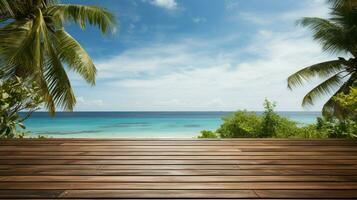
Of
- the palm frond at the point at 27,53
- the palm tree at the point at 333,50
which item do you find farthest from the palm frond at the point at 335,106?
the palm frond at the point at 27,53

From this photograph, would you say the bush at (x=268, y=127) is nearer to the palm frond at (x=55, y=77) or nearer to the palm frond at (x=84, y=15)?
→ the palm frond at (x=84, y=15)

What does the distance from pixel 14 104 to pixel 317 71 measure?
8629 mm

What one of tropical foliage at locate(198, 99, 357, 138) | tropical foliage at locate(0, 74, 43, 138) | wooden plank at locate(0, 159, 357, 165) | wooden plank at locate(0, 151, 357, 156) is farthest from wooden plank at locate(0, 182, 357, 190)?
tropical foliage at locate(198, 99, 357, 138)

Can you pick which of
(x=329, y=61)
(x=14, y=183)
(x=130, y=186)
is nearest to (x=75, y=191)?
(x=130, y=186)

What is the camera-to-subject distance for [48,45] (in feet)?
21.7

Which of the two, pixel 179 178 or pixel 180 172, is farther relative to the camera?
pixel 180 172

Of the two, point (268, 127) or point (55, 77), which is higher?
point (55, 77)

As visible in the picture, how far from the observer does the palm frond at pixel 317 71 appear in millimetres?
9500

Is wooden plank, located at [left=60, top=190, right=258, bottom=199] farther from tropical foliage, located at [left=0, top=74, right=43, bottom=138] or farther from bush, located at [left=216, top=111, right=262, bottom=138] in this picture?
bush, located at [left=216, top=111, right=262, bottom=138]

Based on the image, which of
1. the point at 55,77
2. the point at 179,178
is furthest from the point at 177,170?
the point at 55,77

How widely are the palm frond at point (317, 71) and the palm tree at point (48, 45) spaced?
602 centimetres

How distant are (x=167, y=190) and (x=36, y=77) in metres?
5.82

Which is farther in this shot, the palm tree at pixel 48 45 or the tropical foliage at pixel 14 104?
the palm tree at pixel 48 45

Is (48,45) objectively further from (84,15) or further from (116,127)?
(116,127)
